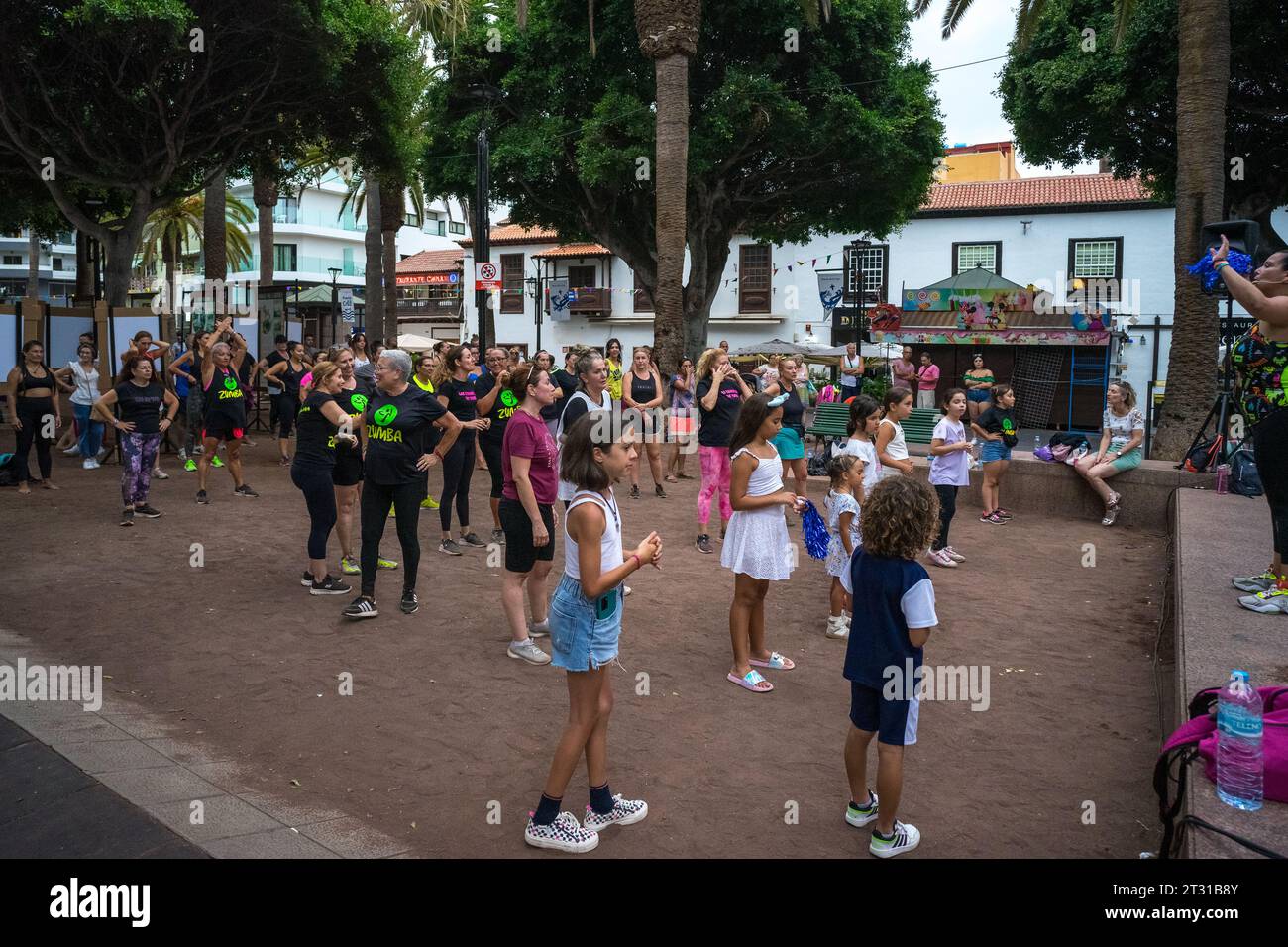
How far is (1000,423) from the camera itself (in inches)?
478

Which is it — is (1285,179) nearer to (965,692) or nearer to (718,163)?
(718,163)

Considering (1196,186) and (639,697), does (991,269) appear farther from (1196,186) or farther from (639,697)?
(639,697)

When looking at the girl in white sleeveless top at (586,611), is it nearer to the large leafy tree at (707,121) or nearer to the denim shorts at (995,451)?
the denim shorts at (995,451)

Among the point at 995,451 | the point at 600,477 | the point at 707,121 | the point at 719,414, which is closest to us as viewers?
the point at 600,477

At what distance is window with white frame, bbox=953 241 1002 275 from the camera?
37281 mm

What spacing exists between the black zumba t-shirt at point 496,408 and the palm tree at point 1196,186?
27.0 ft

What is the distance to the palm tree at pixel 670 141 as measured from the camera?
51.8 feet

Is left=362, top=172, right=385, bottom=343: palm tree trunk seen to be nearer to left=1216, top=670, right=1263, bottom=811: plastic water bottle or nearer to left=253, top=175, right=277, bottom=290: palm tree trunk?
left=253, top=175, right=277, bottom=290: palm tree trunk

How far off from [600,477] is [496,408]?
575 cm

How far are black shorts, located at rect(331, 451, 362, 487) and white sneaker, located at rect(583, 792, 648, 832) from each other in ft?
14.7

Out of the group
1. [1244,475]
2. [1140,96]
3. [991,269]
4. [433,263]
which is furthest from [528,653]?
[433,263]

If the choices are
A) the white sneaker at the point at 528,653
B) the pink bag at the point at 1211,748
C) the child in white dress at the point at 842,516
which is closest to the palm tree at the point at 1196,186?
the child in white dress at the point at 842,516

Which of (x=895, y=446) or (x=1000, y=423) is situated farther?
(x=1000, y=423)

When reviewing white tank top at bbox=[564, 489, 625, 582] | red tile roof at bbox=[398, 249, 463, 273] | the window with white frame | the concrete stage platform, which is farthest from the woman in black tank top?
red tile roof at bbox=[398, 249, 463, 273]
